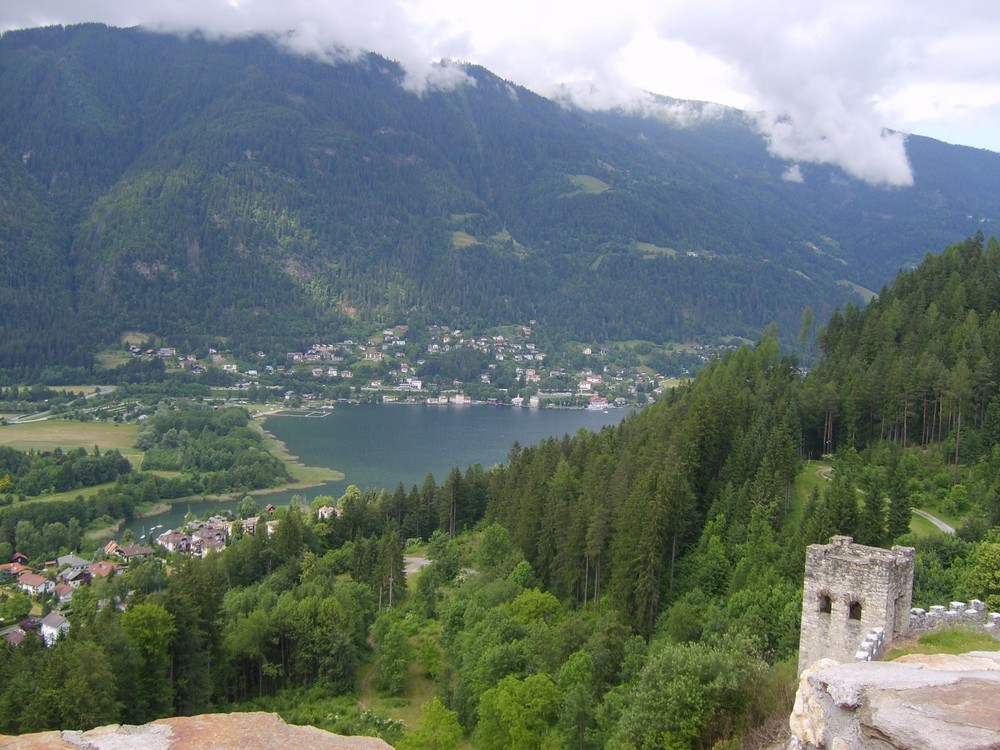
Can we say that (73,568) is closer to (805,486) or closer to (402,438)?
(805,486)

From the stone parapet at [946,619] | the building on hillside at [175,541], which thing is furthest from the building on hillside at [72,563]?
the stone parapet at [946,619]

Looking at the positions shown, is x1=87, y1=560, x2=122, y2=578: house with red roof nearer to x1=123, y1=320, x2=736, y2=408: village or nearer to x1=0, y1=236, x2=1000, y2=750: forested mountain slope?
x1=0, y1=236, x2=1000, y2=750: forested mountain slope

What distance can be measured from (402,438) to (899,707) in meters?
94.7

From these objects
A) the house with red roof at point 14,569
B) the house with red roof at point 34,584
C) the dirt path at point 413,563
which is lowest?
the house with red roof at point 14,569

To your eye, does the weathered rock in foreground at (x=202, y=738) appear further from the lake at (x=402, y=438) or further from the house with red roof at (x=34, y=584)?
the lake at (x=402, y=438)

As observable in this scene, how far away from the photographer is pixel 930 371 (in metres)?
34.4

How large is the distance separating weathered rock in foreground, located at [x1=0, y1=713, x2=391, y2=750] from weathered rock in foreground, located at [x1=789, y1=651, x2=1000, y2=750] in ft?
14.6

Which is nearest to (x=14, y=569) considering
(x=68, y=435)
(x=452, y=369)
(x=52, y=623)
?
(x=52, y=623)

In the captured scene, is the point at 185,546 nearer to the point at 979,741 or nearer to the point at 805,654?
the point at 805,654

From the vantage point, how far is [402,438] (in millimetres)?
101125

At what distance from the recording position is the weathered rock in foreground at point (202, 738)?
7715 millimetres

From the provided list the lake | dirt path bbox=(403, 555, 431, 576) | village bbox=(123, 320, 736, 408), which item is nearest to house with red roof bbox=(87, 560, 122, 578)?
the lake

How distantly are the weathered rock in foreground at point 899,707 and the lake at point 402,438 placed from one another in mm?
62046

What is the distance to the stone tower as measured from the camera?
521 inches
